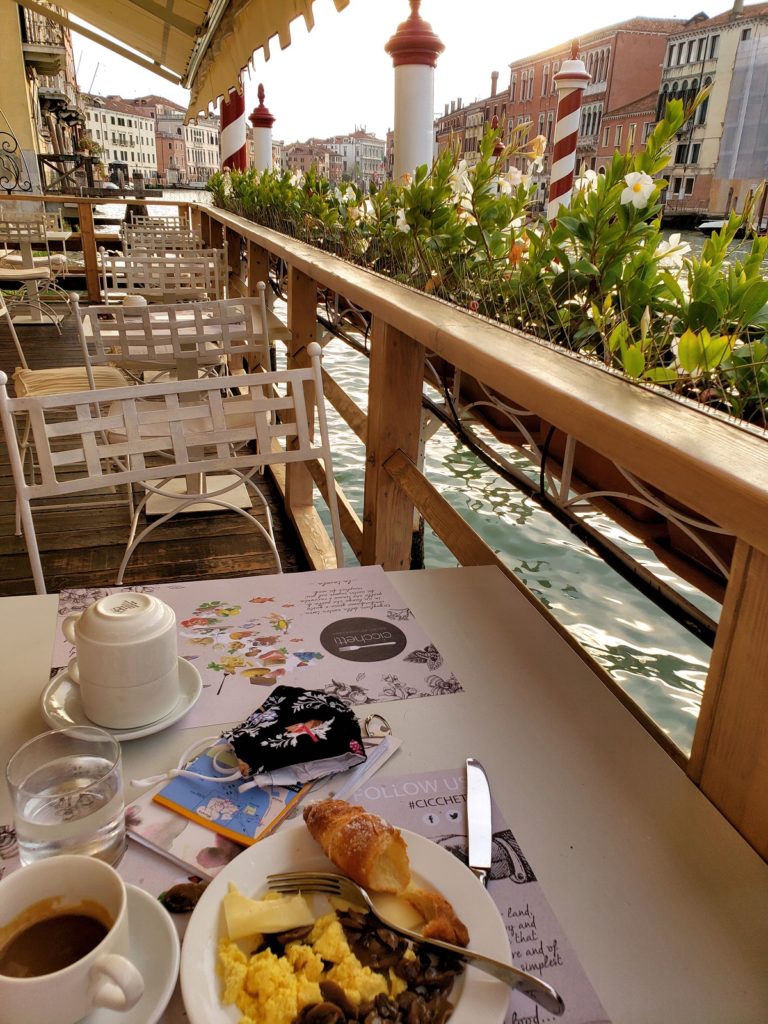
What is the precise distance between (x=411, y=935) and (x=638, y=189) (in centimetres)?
107

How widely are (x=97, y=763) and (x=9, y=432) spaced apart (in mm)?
882

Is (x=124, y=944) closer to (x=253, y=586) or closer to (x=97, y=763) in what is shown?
(x=97, y=763)

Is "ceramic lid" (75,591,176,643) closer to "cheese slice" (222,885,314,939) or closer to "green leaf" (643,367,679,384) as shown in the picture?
"cheese slice" (222,885,314,939)

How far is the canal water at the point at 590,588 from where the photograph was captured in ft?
8.09

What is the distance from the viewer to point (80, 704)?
0.83 meters

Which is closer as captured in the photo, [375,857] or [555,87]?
[375,857]

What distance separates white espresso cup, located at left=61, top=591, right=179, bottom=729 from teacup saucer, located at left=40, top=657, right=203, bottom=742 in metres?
0.01

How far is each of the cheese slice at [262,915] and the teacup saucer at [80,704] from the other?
0.88 feet

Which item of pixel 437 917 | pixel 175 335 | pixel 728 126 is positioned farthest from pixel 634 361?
pixel 175 335

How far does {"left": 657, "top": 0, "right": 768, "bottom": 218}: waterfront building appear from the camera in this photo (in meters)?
1.09

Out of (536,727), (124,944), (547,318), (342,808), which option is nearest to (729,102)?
(547,318)

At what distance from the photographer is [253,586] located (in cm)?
114

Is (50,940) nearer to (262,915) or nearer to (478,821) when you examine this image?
(262,915)

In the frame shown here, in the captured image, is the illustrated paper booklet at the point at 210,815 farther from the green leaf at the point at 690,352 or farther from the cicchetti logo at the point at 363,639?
the green leaf at the point at 690,352
